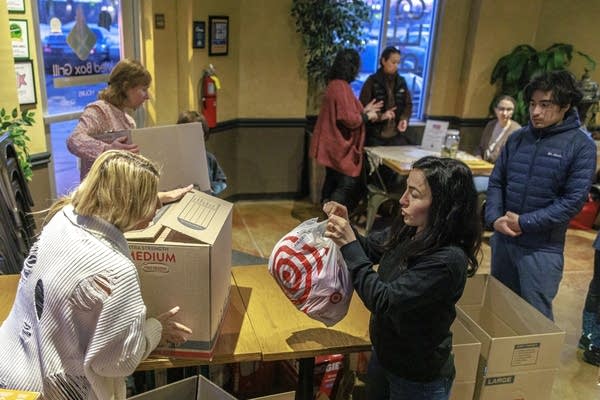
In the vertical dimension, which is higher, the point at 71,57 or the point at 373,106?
the point at 71,57

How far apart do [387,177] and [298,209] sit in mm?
970

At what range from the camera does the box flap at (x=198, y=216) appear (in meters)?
1.45

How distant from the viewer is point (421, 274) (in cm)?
143

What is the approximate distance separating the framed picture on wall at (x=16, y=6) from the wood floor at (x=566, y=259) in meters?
2.13

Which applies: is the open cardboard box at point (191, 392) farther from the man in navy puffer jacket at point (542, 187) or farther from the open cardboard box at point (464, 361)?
the man in navy puffer jacket at point (542, 187)

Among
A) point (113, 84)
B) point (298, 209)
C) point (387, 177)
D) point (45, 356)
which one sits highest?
point (113, 84)

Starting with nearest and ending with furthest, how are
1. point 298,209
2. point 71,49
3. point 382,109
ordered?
point 71,49 → point 382,109 → point 298,209

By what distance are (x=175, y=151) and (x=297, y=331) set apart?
873 mm

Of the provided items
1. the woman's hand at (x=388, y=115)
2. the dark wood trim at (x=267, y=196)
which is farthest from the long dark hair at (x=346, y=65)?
the dark wood trim at (x=267, y=196)

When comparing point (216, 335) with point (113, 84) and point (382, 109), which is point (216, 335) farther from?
point (382, 109)

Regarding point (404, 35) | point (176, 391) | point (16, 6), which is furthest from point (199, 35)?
point (176, 391)

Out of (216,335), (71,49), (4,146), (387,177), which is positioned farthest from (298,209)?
(216,335)

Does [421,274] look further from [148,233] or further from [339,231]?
[148,233]

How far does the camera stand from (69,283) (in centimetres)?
120
